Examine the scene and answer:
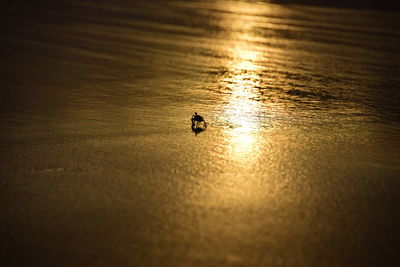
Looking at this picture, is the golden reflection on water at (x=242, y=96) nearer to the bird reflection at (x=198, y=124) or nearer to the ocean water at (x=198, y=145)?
the ocean water at (x=198, y=145)

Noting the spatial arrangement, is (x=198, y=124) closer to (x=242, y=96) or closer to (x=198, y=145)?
(x=198, y=145)

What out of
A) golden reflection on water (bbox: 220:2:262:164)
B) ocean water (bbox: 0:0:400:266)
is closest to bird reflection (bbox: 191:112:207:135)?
ocean water (bbox: 0:0:400:266)

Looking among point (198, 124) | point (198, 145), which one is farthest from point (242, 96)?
point (198, 145)

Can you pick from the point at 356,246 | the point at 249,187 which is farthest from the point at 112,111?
the point at 356,246

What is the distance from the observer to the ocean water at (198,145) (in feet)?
6.27

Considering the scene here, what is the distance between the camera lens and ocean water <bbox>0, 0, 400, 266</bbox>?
1.91 metres

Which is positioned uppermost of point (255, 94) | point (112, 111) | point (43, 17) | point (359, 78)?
point (43, 17)

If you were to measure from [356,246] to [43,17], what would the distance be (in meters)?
4.33

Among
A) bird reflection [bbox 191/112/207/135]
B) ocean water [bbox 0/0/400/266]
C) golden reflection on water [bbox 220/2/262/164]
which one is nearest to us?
ocean water [bbox 0/0/400/266]

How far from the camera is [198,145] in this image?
8.98 ft

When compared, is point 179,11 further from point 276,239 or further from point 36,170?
point 276,239

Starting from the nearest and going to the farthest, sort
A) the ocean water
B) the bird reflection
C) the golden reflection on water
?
the ocean water → the golden reflection on water → the bird reflection

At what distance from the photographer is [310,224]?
204 centimetres

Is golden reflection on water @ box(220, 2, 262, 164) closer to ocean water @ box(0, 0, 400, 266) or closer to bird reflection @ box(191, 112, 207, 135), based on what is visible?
ocean water @ box(0, 0, 400, 266)
